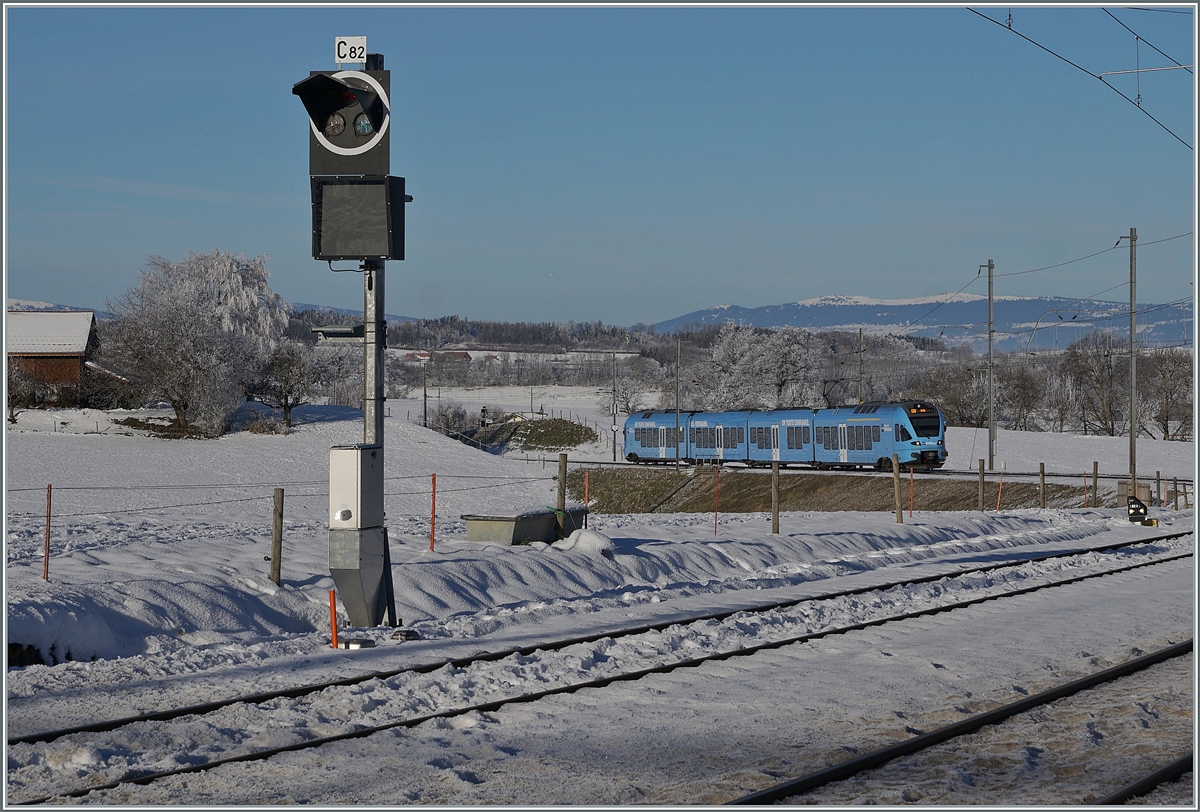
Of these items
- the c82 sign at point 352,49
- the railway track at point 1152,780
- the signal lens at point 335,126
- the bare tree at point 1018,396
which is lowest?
the railway track at point 1152,780

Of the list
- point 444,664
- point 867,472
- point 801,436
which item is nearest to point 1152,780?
point 444,664

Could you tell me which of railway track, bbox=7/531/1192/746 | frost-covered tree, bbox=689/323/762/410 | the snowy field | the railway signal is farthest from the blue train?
frost-covered tree, bbox=689/323/762/410

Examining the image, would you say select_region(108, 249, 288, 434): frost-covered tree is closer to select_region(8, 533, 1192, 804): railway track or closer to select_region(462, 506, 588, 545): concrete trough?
select_region(462, 506, 588, 545): concrete trough

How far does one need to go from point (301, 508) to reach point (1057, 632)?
35369 millimetres

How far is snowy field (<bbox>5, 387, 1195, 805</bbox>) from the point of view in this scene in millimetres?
8336

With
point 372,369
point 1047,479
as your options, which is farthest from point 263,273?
point 372,369

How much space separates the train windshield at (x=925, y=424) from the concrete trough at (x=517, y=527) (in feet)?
106

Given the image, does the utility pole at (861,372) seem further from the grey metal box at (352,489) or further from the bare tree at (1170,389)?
the grey metal box at (352,489)

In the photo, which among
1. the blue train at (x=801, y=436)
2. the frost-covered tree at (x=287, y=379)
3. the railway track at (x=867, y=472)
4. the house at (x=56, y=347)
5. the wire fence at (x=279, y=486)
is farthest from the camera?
the house at (x=56, y=347)

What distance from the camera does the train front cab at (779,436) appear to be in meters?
56.7

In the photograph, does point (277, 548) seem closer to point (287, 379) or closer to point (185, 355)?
point (185, 355)

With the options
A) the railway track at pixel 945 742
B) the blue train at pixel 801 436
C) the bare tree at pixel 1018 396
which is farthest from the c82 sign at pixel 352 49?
the bare tree at pixel 1018 396

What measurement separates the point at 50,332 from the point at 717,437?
1956 inches

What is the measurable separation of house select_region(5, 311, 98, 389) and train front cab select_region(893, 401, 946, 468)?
5458 centimetres
